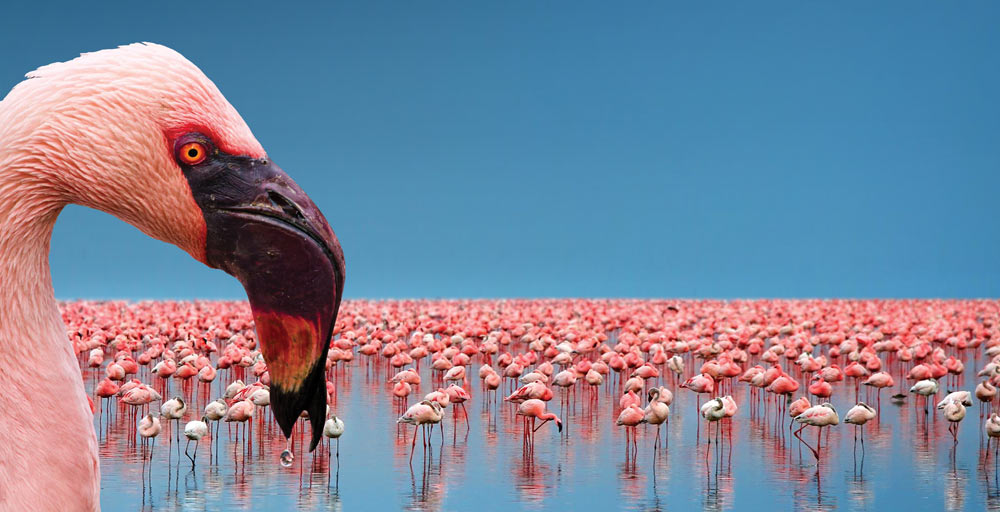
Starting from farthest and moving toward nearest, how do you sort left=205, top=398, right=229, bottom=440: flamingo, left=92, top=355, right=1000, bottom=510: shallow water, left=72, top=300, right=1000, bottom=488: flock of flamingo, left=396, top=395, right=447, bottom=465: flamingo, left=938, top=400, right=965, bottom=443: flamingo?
1. left=938, top=400, right=965, bottom=443: flamingo
2. left=72, top=300, right=1000, bottom=488: flock of flamingo
3. left=205, top=398, right=229, bottom=440: flamingo
4. left=396, top=395, right=447, bottom=465: flamingo
5. left=92, top=355, right=1000, bottom=510: shallow water

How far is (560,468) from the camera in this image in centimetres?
1102

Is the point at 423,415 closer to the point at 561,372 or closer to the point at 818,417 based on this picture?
the point at 561,372

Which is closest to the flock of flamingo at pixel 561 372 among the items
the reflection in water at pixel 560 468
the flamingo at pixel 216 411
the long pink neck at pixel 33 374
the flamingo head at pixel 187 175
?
the flamingo at pixel 216 411

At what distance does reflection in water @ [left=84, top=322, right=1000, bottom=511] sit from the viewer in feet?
31.2

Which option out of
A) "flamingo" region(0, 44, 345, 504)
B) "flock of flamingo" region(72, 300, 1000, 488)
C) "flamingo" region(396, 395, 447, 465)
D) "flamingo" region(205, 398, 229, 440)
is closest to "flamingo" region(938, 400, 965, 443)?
"flock of flamingo" region(72, 300, 1000, 488)

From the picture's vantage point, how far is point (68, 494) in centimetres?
194

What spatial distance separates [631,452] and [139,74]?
10.7 metres

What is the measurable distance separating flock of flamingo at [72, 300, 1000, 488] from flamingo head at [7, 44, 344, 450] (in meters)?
6.26

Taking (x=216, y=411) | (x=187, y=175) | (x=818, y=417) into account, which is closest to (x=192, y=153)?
(x=187, y=175)

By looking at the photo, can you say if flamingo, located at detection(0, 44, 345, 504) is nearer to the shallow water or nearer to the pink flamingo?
the shallow water

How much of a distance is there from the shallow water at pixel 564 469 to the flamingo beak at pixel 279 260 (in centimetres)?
760

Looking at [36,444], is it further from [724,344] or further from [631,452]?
[724,344]

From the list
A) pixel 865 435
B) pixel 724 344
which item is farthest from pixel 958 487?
pixel 724 344

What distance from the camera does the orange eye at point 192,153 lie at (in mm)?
1836
